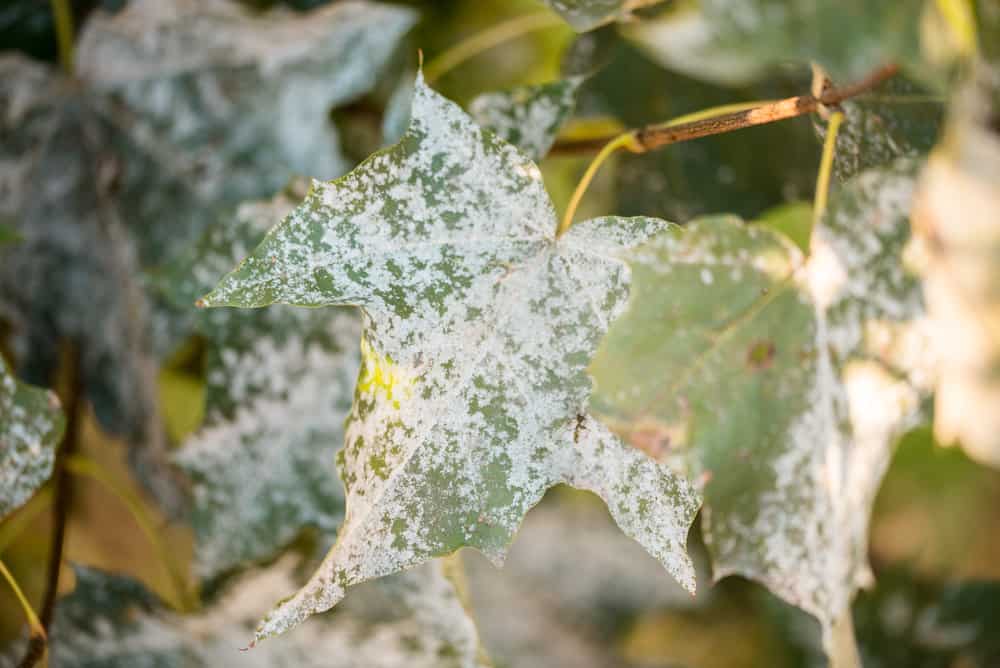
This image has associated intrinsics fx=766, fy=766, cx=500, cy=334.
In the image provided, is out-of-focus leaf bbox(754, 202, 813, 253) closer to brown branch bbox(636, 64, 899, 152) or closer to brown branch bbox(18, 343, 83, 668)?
brown branch bbox(636, 64, 899, 152)

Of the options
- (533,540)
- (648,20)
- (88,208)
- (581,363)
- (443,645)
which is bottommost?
(533,540)

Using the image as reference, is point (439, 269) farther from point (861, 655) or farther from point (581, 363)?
point (861, 655)

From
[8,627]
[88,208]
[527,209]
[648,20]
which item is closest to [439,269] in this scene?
[527,209]

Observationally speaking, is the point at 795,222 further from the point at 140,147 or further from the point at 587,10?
the point at 140,147

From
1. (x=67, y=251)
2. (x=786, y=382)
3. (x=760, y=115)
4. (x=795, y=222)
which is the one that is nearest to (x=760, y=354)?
(x=786, y=382)

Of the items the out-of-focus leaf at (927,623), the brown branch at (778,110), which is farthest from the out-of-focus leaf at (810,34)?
the out-of-focus leaf at (927,623)

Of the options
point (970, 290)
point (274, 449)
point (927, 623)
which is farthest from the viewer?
point (927, 623)
